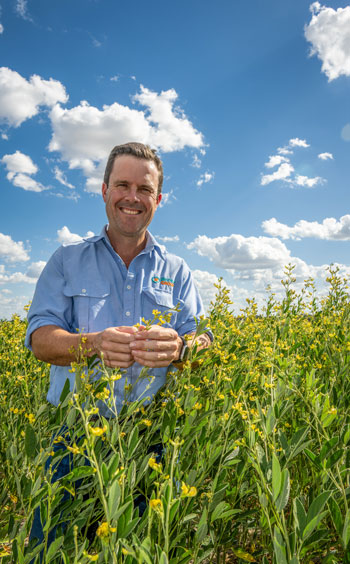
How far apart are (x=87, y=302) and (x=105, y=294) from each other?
11 cm

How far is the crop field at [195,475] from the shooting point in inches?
36.9

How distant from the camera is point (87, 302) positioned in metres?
2.19

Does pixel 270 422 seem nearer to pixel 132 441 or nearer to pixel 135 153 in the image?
pixel 132 441

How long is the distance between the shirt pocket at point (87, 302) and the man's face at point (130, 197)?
0.42 m

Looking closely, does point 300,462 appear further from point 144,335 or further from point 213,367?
point 144,335

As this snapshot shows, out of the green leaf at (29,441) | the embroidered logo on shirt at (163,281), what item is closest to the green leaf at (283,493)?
the green leaf at (29,441)

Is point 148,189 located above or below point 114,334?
above

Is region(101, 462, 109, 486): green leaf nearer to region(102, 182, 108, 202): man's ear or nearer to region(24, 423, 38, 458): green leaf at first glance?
region(24, 423, 38, 458): green leaf

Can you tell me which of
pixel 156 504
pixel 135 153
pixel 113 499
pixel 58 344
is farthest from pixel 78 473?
pixel 135 153

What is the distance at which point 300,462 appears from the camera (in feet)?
5.69

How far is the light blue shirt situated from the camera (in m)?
2.11

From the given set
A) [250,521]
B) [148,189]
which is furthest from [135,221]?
[250,521]

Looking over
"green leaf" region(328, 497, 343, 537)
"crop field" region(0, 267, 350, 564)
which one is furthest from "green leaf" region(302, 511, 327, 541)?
"green leaf" region(328, 497, 343, 537)

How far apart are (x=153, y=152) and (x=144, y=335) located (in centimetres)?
149
